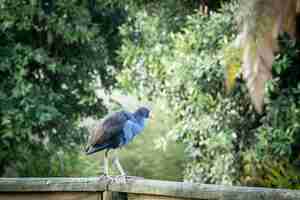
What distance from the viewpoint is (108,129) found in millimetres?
4941

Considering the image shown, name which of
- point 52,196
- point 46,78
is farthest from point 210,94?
point 52,196

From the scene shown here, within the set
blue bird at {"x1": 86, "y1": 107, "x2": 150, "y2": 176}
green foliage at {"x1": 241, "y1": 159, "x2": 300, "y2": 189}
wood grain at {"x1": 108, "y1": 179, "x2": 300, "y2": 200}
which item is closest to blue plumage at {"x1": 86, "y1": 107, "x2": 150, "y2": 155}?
blue bird at {"x1": 86, "y1": 107, "x2": 150, "y2": 176}

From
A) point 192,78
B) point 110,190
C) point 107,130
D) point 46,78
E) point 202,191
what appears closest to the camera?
point 202,191

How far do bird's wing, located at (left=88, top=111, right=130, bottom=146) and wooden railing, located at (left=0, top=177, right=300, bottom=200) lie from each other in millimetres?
1206

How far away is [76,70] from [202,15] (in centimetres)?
213

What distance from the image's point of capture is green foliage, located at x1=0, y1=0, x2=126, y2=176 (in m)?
8.88

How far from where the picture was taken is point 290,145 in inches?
325

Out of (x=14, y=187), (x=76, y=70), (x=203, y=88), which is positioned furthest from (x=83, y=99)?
(x=14, y=187)

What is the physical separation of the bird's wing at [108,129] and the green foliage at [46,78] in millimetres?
3864

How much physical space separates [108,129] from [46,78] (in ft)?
16.8

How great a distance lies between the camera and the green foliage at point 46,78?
8.88 m

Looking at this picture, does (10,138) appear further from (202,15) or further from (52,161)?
(202,15)

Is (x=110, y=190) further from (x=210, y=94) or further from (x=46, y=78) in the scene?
(x=46, y=78)

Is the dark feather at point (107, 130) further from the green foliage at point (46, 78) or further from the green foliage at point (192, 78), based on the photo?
the green foliage at point (46, 78)
